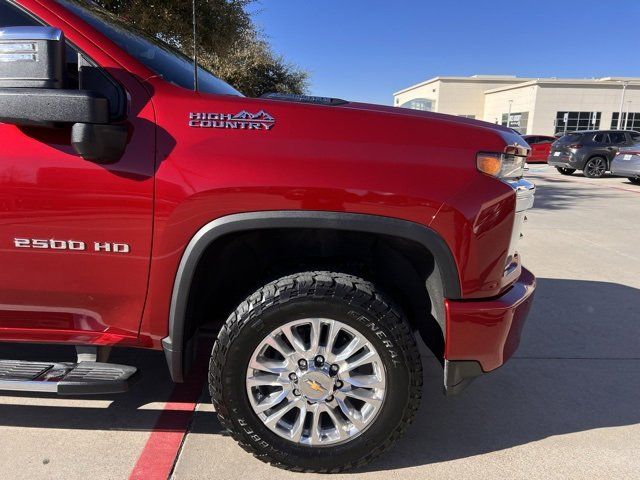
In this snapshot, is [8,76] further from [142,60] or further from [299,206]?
[299,206]

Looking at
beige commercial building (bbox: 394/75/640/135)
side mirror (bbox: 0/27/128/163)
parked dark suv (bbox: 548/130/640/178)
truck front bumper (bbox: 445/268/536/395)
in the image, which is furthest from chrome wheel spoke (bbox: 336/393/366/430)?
beige commercial building (bbox: 394/75/640/135)

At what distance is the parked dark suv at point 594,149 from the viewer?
15.9 meters

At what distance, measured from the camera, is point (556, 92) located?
44.7m

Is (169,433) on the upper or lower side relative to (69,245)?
lower

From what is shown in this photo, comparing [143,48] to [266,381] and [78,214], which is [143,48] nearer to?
[78,214]

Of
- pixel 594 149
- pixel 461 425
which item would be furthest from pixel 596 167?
pixel 461 425

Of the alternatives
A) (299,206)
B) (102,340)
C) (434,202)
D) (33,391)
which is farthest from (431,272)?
(33,391)

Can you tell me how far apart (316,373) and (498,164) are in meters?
1.21

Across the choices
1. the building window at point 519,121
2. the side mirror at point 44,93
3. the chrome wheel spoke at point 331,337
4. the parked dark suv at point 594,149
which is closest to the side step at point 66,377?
the chrome wheel spoke at point 331,337

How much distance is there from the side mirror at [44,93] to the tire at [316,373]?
95 cm

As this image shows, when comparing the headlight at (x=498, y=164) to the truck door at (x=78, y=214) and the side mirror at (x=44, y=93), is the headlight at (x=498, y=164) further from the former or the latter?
the side mirror at (x=44, y=93)

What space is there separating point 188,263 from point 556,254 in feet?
17.5

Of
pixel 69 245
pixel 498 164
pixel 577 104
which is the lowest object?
pixel 69 245

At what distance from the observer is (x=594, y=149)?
1596 centimetres
